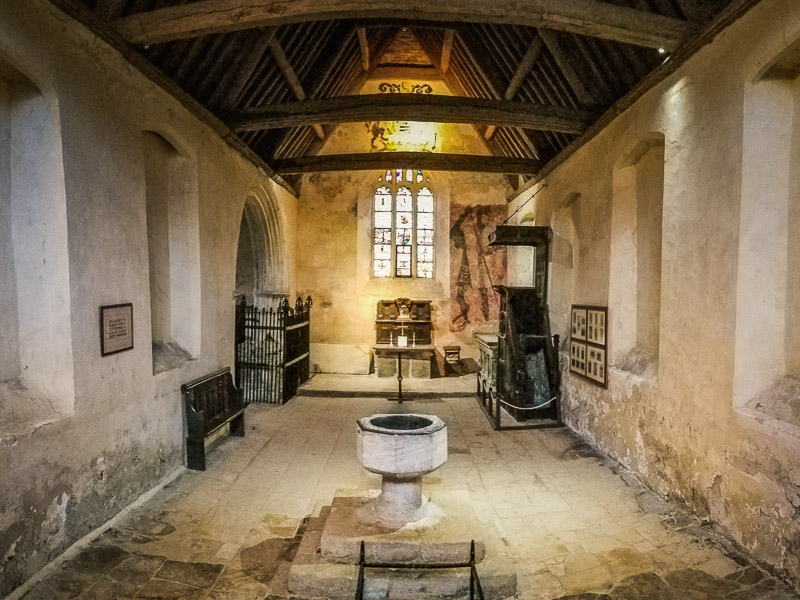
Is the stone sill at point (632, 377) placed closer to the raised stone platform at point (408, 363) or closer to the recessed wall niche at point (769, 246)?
the recessed wall niche at point (769, 246)

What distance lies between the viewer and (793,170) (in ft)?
11.6

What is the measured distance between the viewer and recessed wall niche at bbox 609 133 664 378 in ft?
18.1

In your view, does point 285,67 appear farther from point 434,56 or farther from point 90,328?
point 434,56

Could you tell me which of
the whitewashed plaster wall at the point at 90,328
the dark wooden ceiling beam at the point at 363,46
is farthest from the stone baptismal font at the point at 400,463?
the dark wooden ceiling beam at the point at 363,46

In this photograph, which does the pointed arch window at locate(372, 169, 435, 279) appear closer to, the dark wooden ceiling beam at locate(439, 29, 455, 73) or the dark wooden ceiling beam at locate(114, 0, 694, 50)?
the dark wooden ceiling beam at locate(439, 29, 455, 73)

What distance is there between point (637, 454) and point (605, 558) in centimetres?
180

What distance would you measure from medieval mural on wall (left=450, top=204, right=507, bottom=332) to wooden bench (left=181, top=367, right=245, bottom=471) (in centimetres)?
647

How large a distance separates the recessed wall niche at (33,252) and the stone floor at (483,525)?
51.9 inches

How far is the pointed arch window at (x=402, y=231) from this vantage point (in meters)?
12.1

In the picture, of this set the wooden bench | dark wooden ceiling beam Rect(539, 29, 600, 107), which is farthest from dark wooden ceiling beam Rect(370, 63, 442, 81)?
the wooden bench

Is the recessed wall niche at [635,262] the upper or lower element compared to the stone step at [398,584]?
upper

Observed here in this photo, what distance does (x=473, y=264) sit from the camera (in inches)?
470

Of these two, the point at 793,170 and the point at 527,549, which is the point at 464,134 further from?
the point at 527,549

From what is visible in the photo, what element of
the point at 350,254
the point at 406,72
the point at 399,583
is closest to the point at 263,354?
the point at 350,254
